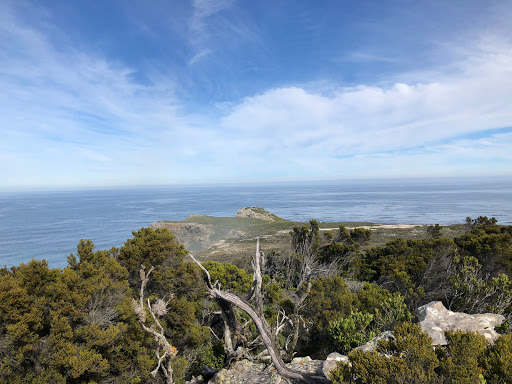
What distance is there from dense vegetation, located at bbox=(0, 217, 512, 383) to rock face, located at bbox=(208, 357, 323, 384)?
366 mm

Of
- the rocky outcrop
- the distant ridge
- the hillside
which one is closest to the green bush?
the hillside

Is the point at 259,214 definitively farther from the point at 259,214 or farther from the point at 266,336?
the point at 266,336

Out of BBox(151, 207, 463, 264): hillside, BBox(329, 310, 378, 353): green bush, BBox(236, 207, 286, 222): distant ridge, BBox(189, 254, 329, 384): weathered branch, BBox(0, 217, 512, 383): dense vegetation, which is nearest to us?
BBox(0, 217, 512, 383): dense vegetation

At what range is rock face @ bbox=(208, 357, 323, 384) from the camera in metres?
7.25

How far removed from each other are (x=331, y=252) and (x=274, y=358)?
16.4 m

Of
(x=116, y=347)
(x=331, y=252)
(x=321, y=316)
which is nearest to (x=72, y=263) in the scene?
(x=116, y=347)

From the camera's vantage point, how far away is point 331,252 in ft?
69.6

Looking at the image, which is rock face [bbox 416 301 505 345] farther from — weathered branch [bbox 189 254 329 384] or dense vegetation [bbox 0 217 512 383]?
weathered branch [bbox 189 254 329 384]

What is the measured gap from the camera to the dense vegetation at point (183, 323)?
3.99m

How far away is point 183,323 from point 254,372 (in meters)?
3.40

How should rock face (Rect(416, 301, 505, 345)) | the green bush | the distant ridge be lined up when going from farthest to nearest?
the distant ridge < the green bush < rock face (Rect(416, 301, 505, 345))

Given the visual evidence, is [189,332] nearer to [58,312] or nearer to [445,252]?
[58,312]

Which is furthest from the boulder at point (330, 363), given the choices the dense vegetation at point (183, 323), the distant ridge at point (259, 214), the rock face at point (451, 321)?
the distant ridge at point (259, 214)

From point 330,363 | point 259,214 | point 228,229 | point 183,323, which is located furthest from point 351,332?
point 259,214
